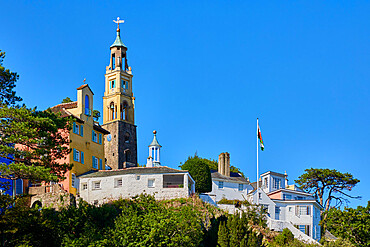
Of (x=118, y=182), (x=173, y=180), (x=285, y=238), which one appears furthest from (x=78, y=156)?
(x=285, y=238)

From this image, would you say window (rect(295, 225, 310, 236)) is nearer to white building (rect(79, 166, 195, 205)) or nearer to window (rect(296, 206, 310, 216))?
window (rect(296, 206, 310, 216))

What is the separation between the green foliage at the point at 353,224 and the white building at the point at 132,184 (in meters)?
18.5

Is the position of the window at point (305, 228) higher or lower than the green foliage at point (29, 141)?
lower

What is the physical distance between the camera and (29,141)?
40906mm

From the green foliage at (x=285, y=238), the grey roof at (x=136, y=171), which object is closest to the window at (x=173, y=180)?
the grey roof at (x=136, y=171)

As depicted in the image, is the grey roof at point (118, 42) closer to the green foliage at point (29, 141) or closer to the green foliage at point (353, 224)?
the green foliage at point (353, 224)

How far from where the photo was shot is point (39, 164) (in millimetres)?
42562

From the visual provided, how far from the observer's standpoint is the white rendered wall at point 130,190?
5978 centimetres

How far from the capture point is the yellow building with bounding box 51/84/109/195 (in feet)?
203

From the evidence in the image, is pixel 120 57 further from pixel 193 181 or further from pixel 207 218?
pixel 207 218

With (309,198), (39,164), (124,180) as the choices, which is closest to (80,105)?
(124,180)

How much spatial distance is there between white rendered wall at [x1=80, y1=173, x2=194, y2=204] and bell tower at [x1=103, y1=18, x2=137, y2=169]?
17.6 m

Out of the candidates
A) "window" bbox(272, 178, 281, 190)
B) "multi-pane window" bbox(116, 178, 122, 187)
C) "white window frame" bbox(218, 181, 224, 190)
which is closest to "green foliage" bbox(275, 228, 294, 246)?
"white window frame" bbox(218, 181, 224, 190)

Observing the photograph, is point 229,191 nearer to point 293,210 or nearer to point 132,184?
point 293,210
